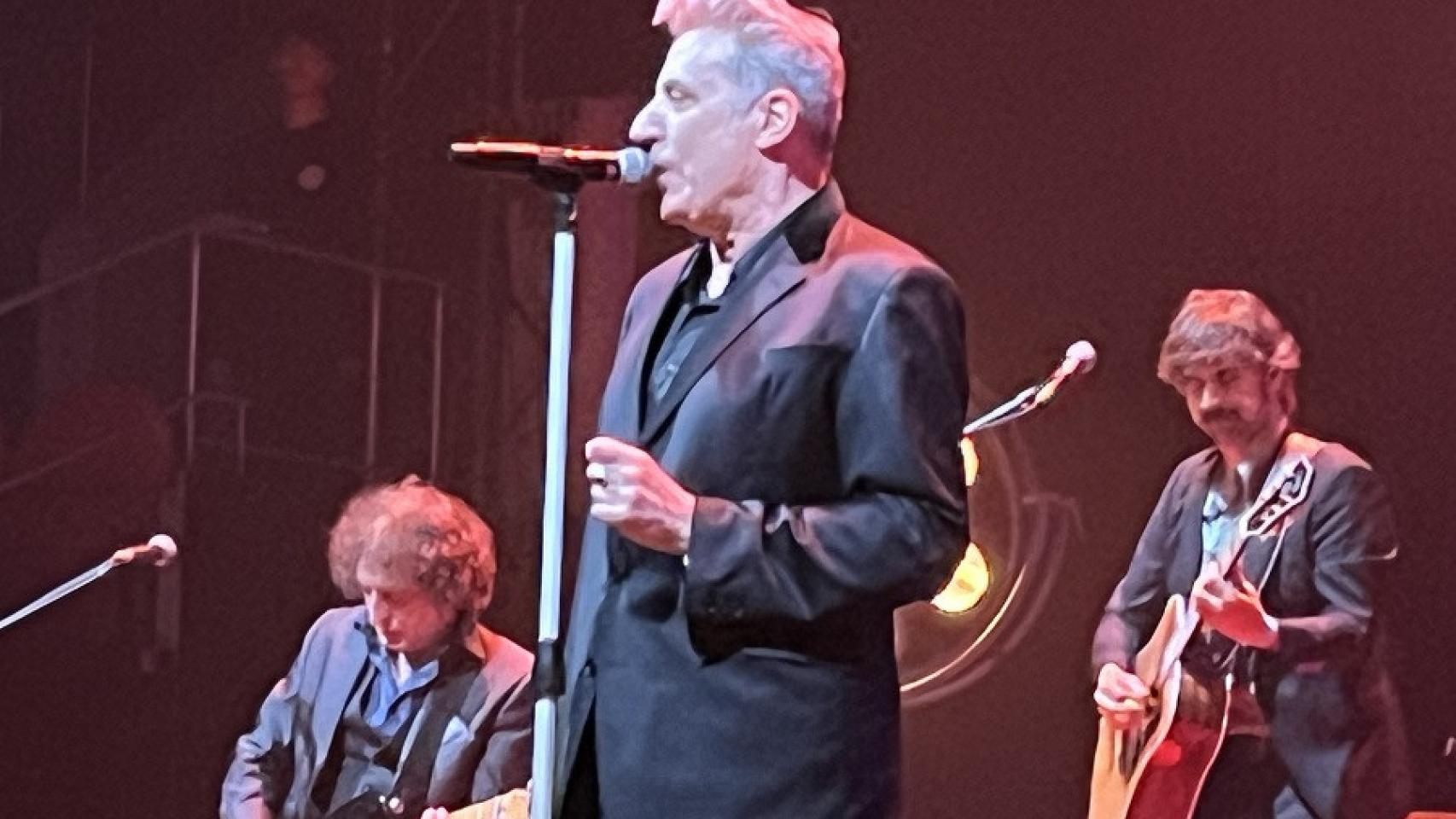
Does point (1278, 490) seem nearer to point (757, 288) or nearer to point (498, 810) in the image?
point (498, 810)

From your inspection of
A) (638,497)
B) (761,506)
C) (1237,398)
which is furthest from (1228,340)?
(638,497)

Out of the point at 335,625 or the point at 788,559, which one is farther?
the point at 335,625

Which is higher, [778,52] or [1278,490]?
[778,52]

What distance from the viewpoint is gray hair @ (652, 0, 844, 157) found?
2.05 m

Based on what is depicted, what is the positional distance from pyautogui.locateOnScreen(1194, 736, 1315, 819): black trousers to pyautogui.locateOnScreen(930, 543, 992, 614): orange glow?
4.67 ft

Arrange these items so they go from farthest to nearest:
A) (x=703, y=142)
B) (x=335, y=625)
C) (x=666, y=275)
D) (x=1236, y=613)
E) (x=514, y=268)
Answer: (x=514, y=268)
(x=335, y=625)
(x=1236, y=613)
(x=666, y=275)
(x=703, y=142)

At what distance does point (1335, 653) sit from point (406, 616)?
165 centimetres

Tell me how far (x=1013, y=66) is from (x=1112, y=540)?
1.18 meters

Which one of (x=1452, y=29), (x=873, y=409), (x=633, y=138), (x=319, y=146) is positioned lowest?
(x=873, y=409)

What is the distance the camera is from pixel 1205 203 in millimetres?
5039

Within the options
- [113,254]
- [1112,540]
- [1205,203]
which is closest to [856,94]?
[1205,203]

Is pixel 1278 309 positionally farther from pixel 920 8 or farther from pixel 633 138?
pixel 633 138

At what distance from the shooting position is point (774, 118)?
2051mm

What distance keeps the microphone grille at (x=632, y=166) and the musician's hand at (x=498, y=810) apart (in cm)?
163
